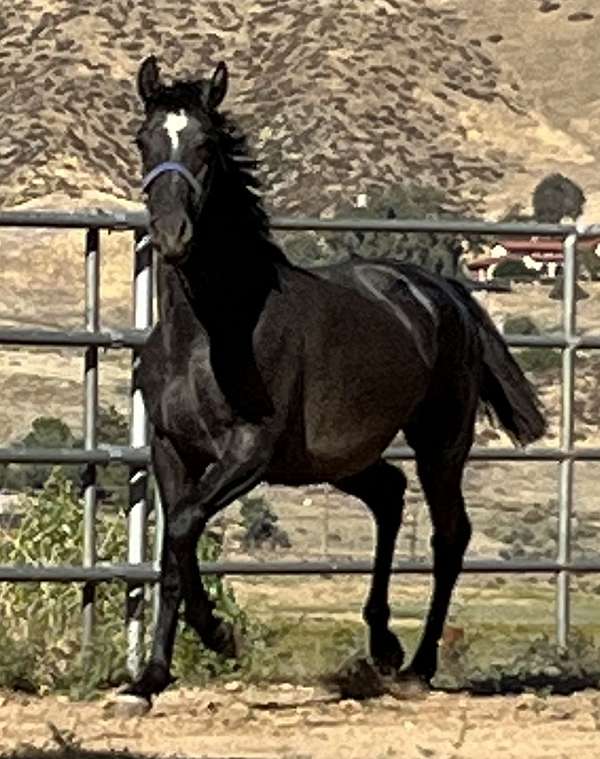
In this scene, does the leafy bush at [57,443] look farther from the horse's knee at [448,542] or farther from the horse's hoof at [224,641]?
the horse's hoof at [224,641]

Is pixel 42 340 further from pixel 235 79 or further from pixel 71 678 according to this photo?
pixel 235 79

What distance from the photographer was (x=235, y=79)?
68688 mm

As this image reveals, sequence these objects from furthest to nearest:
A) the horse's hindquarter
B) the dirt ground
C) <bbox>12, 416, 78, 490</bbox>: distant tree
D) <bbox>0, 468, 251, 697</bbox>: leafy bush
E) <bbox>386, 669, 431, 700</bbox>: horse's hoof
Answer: <bbox>12, 416, 78, 490</bbox>: distant tree < <bbox>0, 468, 251, 697</bbox>: leafy bush < <bbox>386, 669, 431, 700</bbox>: horse's hoof < the horse's hindquarter < the dirt ground

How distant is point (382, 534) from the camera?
10.1m

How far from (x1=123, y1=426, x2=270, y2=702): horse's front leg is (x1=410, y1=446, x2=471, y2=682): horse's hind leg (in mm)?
1386

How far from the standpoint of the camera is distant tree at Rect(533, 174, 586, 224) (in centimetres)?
5788

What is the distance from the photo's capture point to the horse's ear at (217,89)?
872cm

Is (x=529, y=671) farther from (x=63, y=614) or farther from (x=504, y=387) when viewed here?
(x=63, y=614)

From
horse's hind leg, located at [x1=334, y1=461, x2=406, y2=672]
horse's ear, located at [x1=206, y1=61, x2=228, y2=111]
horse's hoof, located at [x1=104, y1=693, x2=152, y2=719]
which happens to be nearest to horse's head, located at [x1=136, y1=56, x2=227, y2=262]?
horse's ear, located at [x1=206, y1=61, x2=228, y2=111]

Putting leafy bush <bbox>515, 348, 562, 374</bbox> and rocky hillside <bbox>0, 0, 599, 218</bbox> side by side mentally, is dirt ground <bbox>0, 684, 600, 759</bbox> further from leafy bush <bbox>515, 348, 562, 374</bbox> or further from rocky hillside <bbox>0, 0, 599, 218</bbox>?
rocky hillside <bbox>0, 0, 599, 218</bbox>

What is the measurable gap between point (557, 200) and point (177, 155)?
2004 inches

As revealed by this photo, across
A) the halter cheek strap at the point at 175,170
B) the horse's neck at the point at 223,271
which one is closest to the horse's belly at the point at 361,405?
the horse's neck at the point at 223,271

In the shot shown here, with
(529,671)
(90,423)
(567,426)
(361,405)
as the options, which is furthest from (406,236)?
(361,405)

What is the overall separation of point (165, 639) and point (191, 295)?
1.16m
